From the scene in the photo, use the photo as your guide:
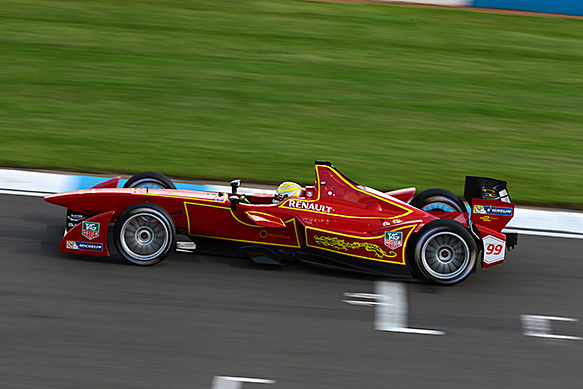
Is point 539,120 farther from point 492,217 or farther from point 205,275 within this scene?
point 205,275

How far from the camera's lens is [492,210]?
23.8 ft

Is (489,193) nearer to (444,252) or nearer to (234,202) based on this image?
(444,252)

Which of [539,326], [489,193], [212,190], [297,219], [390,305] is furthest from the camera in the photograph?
[212,190]

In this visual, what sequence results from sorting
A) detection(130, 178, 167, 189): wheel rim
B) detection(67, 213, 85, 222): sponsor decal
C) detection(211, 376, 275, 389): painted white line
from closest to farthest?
detection(211, 376, 275, 389): painted white line, detection(67, 213, 85, 222): sponsor decal, detection(130, 178, 167, 189): wheel rim

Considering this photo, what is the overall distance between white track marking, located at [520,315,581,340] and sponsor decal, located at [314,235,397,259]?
4.37ft

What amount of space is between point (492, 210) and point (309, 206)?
184 cm

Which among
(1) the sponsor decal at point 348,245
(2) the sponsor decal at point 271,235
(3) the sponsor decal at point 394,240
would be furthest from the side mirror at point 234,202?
(3) the sponsor decal at point 394,240

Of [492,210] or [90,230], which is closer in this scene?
[90,230]

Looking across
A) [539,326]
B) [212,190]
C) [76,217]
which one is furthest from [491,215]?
[76,217]

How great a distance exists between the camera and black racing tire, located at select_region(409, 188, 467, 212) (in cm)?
791

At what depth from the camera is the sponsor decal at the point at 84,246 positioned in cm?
693

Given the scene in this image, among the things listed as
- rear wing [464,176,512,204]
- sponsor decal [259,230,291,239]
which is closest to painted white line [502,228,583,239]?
rear wing [464,176,512,204]

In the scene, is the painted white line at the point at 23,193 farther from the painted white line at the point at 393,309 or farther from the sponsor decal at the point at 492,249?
the sponsor decal at the point at 492,249

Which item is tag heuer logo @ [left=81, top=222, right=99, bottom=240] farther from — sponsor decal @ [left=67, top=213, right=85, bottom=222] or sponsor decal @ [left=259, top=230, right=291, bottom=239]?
sponsor decal @ [left=259, top=230, right=291, bottom=239]
